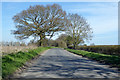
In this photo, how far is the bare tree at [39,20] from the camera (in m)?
44.1

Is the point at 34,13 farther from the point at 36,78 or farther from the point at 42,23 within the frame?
the point at 36,78

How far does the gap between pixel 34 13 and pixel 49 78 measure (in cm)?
3795

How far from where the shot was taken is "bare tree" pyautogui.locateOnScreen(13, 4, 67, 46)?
145 ft

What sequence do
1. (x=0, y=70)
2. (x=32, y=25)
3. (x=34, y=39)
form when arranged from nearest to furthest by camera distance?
(x=0, y=70) < (x=32, y=25) < (x=34, y=39)

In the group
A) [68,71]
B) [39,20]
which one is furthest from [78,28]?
[68,71]

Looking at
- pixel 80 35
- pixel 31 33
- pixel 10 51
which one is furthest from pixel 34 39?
pixel 10 51

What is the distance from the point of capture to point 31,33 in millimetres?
45469

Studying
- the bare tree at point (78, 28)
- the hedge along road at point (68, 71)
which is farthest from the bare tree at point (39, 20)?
the hedge along road at point (68, 71)

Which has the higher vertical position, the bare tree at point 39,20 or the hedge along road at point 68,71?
the bare tree at point 39,20

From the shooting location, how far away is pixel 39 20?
148ft

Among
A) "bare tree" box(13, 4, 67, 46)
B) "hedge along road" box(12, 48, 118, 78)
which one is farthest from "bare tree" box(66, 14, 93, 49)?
"hedge along road" box(12, 48, 118, 78)

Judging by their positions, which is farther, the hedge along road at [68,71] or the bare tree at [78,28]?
the bare tree at [78,28]

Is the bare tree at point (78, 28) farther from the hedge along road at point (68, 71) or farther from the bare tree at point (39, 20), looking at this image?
the hedge along road at point (68, 71)

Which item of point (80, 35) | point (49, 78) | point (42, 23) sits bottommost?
point (49, 78)
